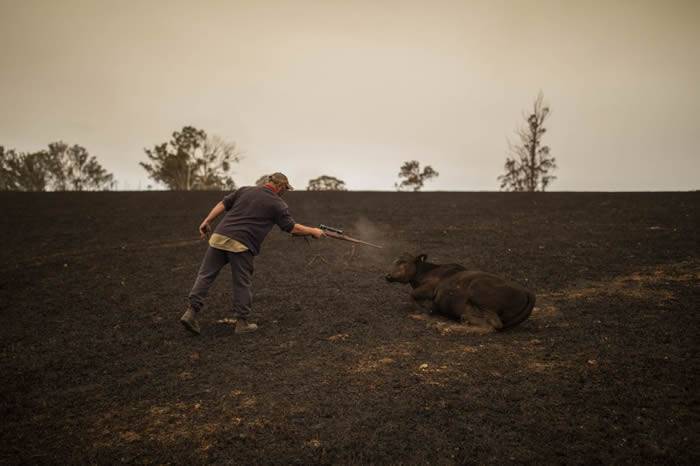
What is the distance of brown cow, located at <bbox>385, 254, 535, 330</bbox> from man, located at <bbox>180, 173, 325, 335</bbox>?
2.26 m

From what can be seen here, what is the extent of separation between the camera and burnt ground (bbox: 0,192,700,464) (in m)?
3.42

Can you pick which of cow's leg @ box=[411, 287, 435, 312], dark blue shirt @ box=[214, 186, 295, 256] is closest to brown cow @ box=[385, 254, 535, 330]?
cow's leg @ box=[411, 287, 435, 312]

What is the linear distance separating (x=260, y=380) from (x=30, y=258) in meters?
10.5

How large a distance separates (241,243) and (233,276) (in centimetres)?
53

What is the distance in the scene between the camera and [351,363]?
16.6 feet

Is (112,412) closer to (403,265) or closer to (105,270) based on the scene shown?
(403,265)

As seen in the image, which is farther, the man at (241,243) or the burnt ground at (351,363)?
the man at (241,243)

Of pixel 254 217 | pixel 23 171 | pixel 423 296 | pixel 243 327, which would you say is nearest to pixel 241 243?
pixel 254 217

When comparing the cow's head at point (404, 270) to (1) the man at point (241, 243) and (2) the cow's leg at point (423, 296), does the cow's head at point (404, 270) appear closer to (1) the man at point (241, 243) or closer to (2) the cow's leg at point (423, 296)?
(2) the cow's leg at point (423, 296)

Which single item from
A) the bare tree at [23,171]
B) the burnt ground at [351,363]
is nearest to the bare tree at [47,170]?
the bare tree at [23,171]

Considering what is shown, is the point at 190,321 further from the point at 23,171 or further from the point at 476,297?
the point at 23,171

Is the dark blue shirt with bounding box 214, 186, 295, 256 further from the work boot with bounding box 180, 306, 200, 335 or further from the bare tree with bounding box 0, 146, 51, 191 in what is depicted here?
the bare tree with bounding box 0, 146, 51, 191

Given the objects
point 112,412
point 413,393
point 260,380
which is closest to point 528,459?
point 413,393

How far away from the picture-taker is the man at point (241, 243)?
6051 millimetres
